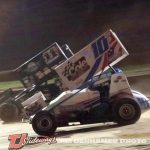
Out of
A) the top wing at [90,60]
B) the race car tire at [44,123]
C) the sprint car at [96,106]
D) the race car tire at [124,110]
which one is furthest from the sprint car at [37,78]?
the race car tire at [124,110]

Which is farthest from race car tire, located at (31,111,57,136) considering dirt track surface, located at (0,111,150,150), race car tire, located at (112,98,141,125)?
race car tire, located at (112,98,141,125)

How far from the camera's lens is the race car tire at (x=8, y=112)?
19438 mm

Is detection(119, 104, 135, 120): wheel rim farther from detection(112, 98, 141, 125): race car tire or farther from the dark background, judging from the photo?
the dark background

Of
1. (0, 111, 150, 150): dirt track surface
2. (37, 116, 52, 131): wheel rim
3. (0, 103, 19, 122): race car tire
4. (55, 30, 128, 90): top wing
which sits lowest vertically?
(0, 111, 150, 150): dirt track surface

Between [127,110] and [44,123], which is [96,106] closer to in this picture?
Answer: [127,110]


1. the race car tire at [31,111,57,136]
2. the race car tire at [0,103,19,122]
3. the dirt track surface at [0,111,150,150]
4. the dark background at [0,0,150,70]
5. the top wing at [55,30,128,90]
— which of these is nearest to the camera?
the dirt track surface at [0,111,150,150]

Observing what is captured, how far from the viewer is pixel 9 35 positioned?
160 ft

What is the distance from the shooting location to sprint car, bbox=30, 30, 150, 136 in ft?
46.7

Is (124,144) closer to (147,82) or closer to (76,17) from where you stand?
(147,82)

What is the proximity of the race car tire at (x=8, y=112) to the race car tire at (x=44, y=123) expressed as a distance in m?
5.26

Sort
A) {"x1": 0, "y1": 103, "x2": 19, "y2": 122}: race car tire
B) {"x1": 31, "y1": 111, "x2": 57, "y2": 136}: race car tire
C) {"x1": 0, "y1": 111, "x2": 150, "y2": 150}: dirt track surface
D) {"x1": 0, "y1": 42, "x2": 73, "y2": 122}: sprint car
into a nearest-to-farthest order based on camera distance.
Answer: {"x1": 0, "y1": 111, "x2": 150, "y2": 150}: dirt track surface
{"x1": 31, "y1": 111, "x2": 57, "y2": 136}: race car tire
{"x1": 0, "y1": 42, "x2": 73, "y2": 122}: sprint car
{"x1": 0, "y1": 103, "x2": 19, "y2": 122}: race car tire

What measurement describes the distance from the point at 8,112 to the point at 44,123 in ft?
17.8

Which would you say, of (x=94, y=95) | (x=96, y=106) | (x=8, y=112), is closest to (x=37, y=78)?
(x=8, y=112)

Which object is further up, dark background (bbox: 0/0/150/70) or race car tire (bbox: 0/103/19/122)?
dark background (bbox: 0/0/150/70)
